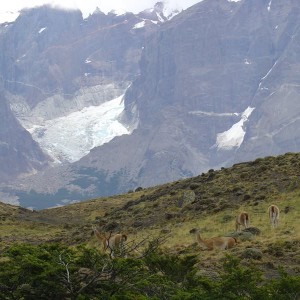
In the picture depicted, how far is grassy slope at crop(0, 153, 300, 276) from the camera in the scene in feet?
77.0

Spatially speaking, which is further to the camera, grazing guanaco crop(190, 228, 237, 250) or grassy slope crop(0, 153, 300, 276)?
grassy slope crop(0, 153, 300, 276)

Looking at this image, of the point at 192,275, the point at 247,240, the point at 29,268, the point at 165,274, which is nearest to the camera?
the point at 29,268

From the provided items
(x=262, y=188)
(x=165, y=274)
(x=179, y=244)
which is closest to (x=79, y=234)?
(x=262, y=188)

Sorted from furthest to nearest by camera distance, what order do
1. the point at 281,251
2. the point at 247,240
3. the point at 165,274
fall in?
1. the point at 247,240
2. the point at 281,251
3. the point at 165,274

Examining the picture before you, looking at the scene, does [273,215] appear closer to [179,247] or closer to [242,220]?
[242,220]

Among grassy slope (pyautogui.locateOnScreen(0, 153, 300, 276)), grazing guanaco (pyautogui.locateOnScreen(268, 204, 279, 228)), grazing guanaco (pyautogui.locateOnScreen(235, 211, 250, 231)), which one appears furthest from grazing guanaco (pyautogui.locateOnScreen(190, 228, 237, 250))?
grazing guanaco (pyautogui.locateOnScreen(268, 204, 279, 228))

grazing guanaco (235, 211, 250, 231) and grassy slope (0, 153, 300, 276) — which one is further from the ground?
grazing guanaco (235, 211, 250, 231)

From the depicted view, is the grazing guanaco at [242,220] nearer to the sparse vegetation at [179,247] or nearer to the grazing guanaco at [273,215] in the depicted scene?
the sparse vegetation at [179,247]

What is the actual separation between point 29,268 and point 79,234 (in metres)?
26.1

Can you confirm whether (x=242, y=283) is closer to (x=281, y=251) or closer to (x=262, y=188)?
(x=281, y=251)

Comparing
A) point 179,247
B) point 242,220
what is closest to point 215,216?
point 242,220

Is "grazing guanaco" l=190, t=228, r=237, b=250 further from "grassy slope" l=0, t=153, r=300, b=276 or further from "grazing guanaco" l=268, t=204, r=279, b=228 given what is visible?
"grazing guanaco" l=268, t=204, r=279, b=228

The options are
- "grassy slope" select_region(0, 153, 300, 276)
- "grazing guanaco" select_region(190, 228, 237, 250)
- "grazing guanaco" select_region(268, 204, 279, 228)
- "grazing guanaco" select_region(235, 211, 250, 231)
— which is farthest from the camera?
"grazing guanaco" select_region(235, 211, 250, 231)

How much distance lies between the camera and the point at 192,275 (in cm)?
1432
